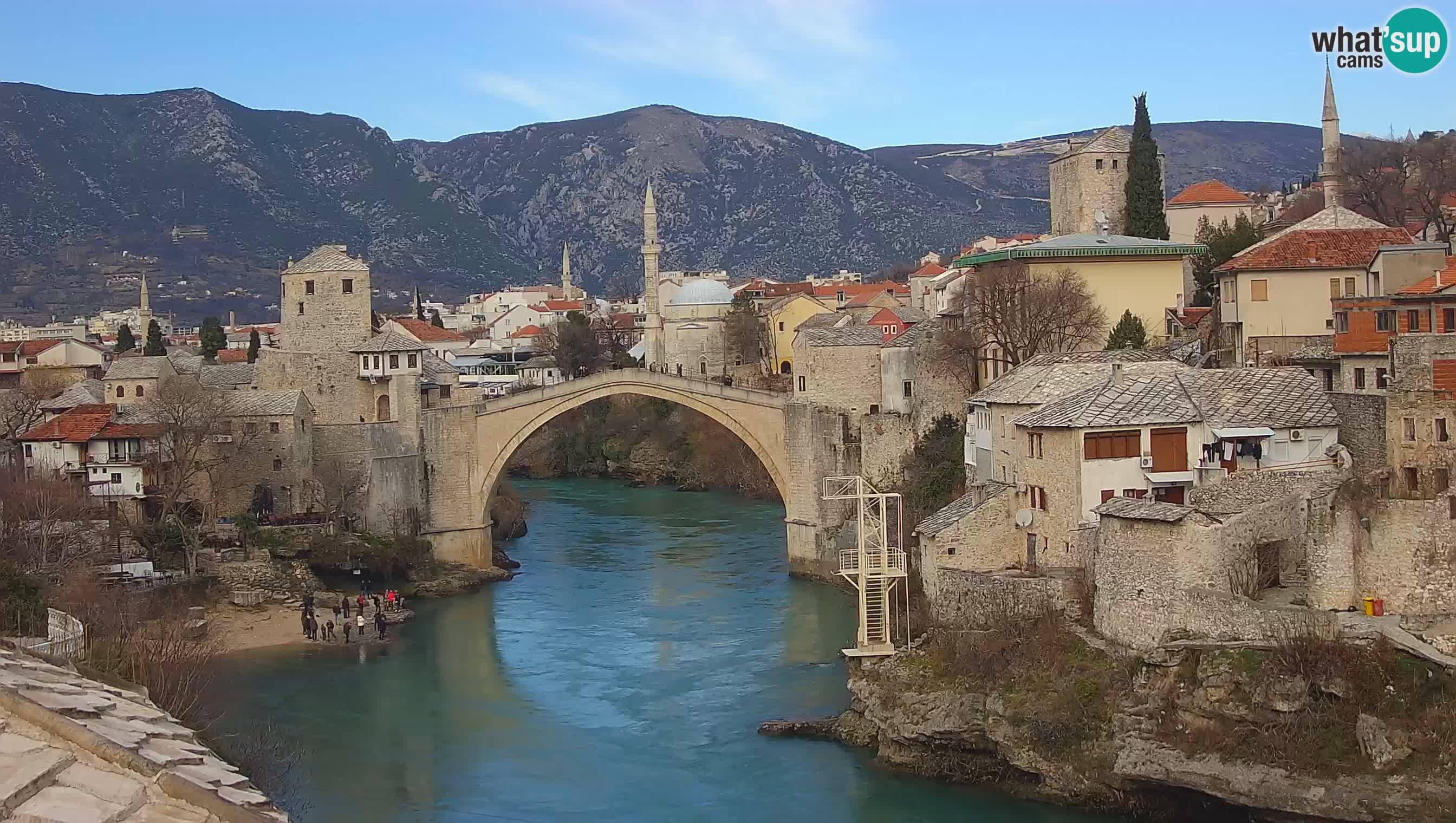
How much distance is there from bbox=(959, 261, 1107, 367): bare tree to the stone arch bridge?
4480 mm

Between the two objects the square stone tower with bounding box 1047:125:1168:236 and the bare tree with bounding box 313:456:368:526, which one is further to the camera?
the square stone tower with bounding box 1047:125:1168:236

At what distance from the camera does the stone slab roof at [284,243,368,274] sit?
134ft

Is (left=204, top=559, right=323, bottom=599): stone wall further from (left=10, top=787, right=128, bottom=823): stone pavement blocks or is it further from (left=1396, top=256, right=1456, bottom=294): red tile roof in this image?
(left=10, top=787, right=128, bottom=823): stone pavement blocks

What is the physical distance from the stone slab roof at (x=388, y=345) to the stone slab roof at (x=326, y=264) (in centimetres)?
186

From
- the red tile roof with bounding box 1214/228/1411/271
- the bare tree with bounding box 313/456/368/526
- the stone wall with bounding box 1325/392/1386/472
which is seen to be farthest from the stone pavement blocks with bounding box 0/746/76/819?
the bare tree with bounding box 313/456/368/526

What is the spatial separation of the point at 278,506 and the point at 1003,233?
102 m

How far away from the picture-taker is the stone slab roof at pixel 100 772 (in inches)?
258

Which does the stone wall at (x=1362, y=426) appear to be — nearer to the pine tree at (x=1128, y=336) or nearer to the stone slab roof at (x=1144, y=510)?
the stone slab roof at (x=1144, y=510)

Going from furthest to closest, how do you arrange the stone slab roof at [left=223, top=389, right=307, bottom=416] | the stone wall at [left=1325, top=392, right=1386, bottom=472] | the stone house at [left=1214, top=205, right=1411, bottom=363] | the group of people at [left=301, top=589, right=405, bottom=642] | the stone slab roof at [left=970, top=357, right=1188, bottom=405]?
the stone slab roof at [left=223, top=389, right=307, bottom=416] < the group of people at [left=301, top=589, right=405, bottom=642] < the stone house at [left=1214, top=205, right=1411, bottom=363] < the stone slab roof at [left=970, top=357, right=1188, bottom=405] < the stone wall at [left=1325, top=392, right=1386, bottom=472]

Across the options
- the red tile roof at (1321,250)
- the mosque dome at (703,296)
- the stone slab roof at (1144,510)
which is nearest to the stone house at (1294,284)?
the red tile roof at (1321,250)

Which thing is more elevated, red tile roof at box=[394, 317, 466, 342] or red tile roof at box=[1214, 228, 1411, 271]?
red tile roof at box=[394, 317, 466, 342]

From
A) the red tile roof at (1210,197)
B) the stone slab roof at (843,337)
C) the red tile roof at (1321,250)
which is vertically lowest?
the stone slab roof at (843,337)

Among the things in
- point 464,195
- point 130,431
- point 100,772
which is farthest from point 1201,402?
point 464,195

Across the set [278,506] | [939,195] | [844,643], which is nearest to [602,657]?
[844,643]
